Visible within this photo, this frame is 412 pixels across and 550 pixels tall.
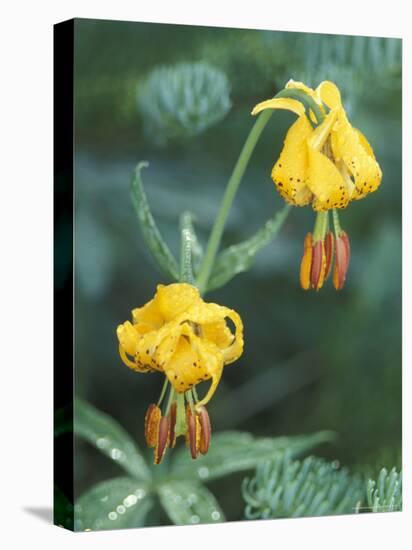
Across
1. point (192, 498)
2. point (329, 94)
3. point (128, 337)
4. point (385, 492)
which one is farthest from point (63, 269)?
point (385, 492)

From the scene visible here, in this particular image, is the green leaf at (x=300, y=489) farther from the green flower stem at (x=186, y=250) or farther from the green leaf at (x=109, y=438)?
the green flower stem at (x=186, y=250)

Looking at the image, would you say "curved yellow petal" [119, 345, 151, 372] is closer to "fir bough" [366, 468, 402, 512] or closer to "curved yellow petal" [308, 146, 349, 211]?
"curved yellow petal" [308, 146, 349, 211]

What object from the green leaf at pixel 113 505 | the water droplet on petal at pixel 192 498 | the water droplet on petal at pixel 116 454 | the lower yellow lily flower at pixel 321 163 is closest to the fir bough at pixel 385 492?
the water droplet on petal at pixel 192 498

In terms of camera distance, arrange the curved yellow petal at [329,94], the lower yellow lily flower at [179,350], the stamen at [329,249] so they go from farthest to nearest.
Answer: the stamen at [329,249]
the curved yellow petal at [329,94]
the lower yellow lily flower at [179,350]

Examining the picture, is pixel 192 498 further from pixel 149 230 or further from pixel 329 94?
pixel 329 94

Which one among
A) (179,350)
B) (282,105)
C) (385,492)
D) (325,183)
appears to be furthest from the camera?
(385,492)

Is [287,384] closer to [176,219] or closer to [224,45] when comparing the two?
[176,219]
